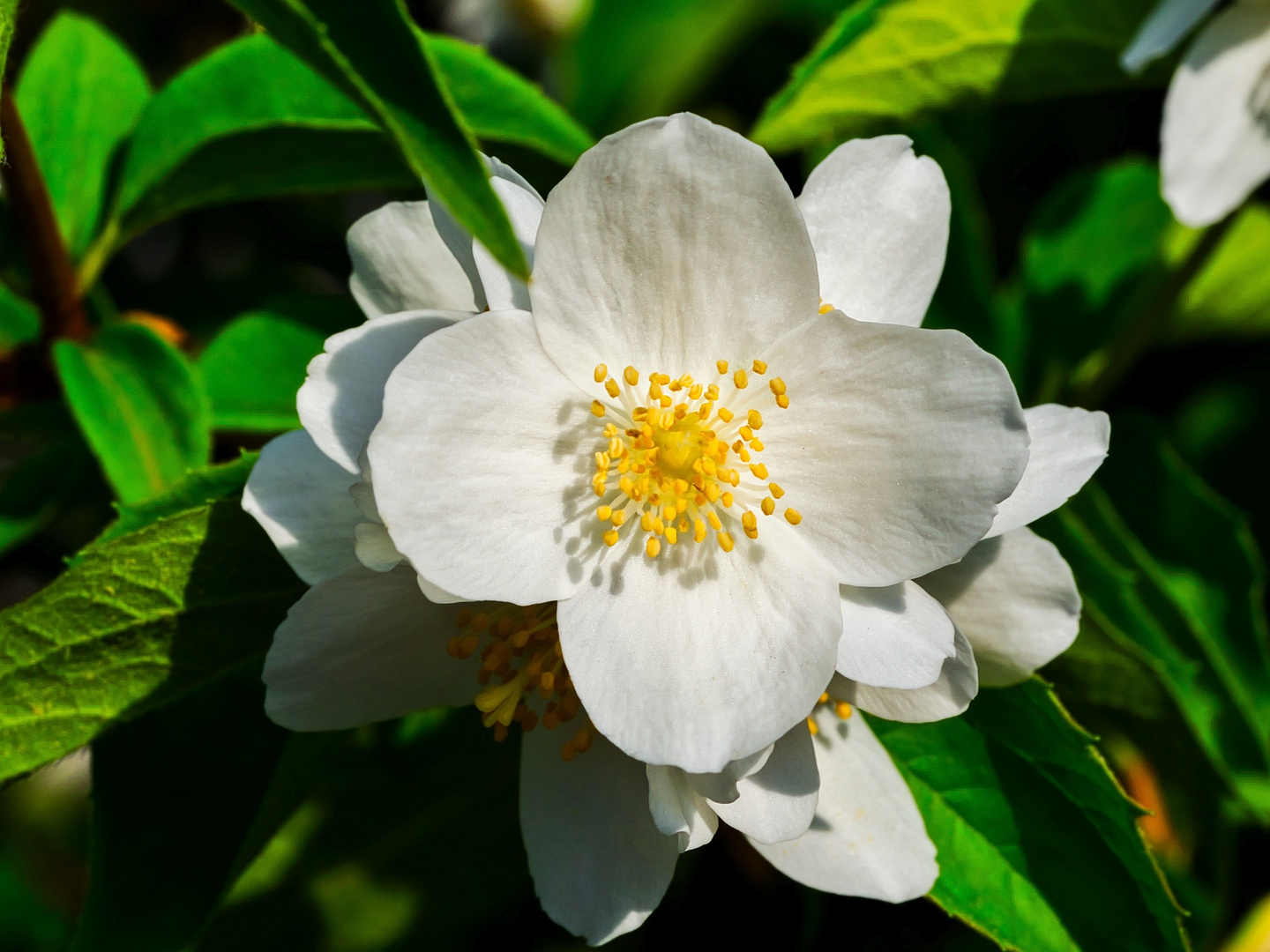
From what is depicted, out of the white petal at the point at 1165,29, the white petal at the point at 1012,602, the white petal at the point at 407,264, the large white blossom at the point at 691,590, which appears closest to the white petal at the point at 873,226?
the large white blossom at the point at 691,590

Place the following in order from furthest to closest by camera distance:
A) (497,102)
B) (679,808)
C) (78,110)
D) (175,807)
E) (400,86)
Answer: (78,110) → (497,102) → (175,807) → (679,808) → (400,86)

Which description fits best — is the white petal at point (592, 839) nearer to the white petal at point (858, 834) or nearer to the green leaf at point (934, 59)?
the white petal at point (858, 834)

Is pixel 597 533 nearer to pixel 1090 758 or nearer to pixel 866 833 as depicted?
pixel 866 833

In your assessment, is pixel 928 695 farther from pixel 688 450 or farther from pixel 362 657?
pixel 362 657

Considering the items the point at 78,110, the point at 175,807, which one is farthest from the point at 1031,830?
the point at 78,110

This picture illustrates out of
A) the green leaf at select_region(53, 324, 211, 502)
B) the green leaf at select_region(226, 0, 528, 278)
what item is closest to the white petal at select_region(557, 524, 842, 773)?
the green leaf at select_region(226, 0, 528, 278)
